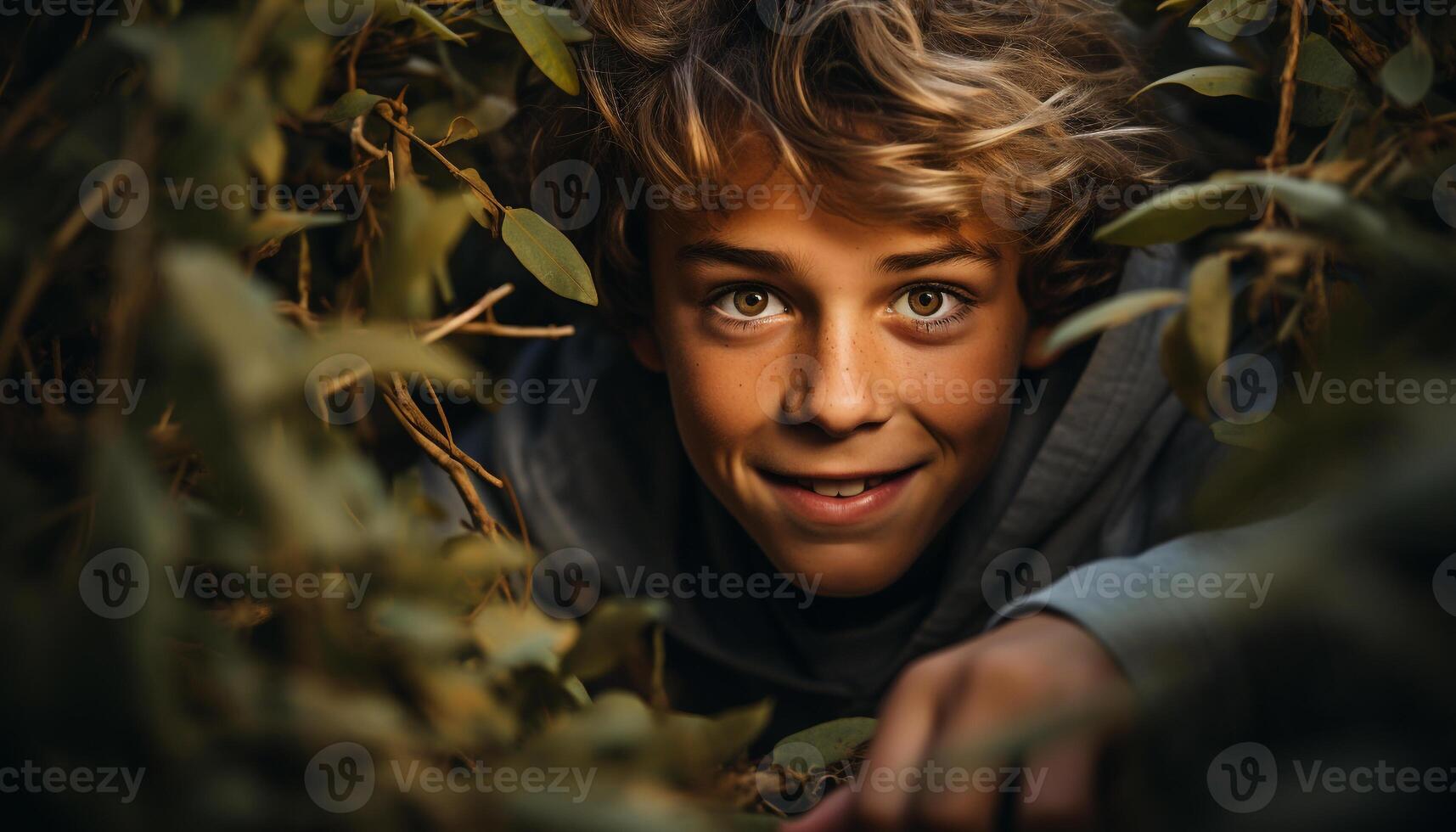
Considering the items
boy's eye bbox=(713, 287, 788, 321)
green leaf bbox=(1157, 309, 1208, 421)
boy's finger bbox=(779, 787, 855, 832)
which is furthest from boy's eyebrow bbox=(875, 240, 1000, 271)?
boy's finger bbox=(779, 787, 855, 832)

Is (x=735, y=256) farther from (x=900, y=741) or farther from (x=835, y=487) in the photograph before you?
(x=900, y=741)

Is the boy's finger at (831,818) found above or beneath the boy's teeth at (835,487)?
above

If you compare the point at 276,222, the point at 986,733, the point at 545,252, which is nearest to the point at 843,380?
the point at 545,252

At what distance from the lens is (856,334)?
0.88 m

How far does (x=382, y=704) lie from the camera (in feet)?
1.49

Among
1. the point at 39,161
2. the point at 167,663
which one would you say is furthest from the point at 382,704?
the point at 39,161

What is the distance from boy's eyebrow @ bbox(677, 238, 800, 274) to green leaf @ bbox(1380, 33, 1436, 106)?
0.42m

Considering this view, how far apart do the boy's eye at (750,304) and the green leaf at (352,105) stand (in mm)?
343

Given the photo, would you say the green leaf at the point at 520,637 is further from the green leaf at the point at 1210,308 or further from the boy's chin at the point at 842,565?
the green leaf at the point at 1210,308

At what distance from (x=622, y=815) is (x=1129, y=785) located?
21 centimetres

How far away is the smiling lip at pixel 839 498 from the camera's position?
972mm

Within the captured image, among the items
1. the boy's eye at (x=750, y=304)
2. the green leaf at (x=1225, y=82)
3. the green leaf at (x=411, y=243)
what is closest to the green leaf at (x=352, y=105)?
the green leaf at (x=411, y=243)

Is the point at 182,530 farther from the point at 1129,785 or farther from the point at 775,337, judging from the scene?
the point at 775,337

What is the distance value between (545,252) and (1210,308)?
44 centimetres
